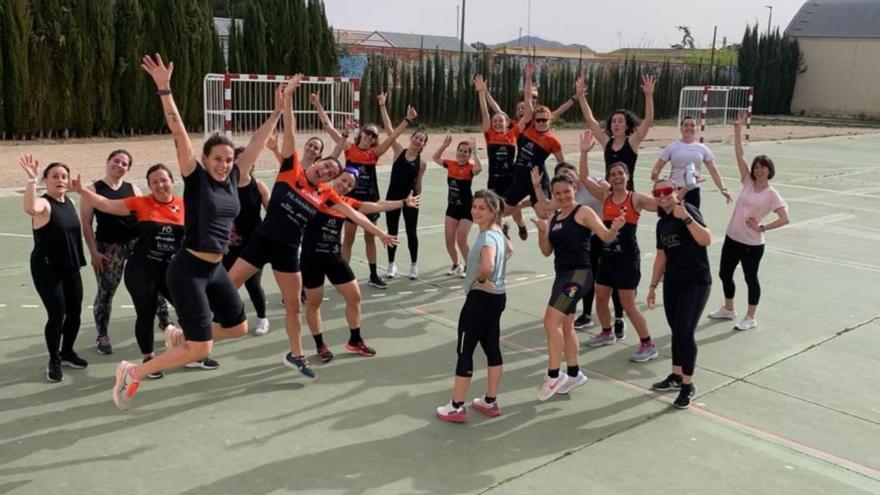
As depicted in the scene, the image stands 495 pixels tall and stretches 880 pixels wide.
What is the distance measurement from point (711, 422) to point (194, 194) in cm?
→ 370

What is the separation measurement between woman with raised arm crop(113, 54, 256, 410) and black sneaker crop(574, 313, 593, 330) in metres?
3.61

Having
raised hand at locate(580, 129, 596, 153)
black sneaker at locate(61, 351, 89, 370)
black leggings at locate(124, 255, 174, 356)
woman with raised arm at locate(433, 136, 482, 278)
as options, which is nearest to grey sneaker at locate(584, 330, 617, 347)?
raised hand at locate(580, 129, 596, 153)

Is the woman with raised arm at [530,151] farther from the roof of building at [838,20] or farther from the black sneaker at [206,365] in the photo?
the roof of building at [838,20]

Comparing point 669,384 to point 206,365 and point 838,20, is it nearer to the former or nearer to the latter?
point 206,365

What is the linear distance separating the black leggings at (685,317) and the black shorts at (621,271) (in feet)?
2.33

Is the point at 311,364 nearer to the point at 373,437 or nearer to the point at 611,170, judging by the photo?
the point at 373,437

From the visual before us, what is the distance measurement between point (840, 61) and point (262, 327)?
157 feet

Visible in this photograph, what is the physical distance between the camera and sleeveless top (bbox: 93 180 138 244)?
6.02 m

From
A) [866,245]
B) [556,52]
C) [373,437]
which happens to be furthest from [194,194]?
[556,52]

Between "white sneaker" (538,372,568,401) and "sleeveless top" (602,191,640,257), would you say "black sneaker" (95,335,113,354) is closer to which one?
"white sneaker" (538,372,568,401)

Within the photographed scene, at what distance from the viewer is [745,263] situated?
755 cm

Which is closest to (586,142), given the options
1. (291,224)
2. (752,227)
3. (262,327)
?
(752,227)

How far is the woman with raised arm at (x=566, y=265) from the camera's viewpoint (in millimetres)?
5590

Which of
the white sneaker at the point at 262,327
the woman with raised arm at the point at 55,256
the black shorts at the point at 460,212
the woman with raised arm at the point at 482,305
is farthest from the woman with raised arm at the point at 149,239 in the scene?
the black shorts at the point at 460,212
